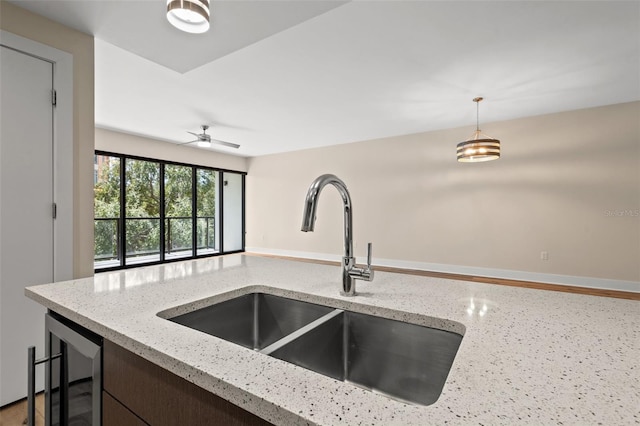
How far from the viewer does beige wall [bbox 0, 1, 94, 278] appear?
6.55 feet

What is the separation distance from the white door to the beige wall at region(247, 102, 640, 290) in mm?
5033

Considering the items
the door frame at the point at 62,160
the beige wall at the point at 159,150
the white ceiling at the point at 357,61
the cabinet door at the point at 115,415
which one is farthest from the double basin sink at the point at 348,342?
the beige wall at the point at 159,150

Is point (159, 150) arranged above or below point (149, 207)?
above

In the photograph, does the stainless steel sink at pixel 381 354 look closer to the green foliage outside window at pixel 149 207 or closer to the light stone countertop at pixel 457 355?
the light stone countertop at pixel 457 355

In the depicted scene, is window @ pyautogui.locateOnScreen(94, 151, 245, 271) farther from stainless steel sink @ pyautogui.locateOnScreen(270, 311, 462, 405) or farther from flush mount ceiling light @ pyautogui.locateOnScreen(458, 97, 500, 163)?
flush mount ceiling light @ pyautogui.locateOnScreen(458, 97, 500, 163)

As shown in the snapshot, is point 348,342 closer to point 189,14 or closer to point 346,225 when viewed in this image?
point 346,225

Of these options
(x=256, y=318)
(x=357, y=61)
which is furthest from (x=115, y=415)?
(x=357, y=61)

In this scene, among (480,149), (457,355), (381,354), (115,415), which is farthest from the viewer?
(480,149)

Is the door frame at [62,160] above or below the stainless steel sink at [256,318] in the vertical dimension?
above

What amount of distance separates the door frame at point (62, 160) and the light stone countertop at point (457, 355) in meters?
1.06

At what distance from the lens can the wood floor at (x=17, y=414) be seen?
161 centimetres

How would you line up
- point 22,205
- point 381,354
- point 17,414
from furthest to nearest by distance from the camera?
point 22,205
point 17,414
point 381,354

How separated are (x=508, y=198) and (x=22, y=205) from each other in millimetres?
5704

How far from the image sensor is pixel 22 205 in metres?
1.78
